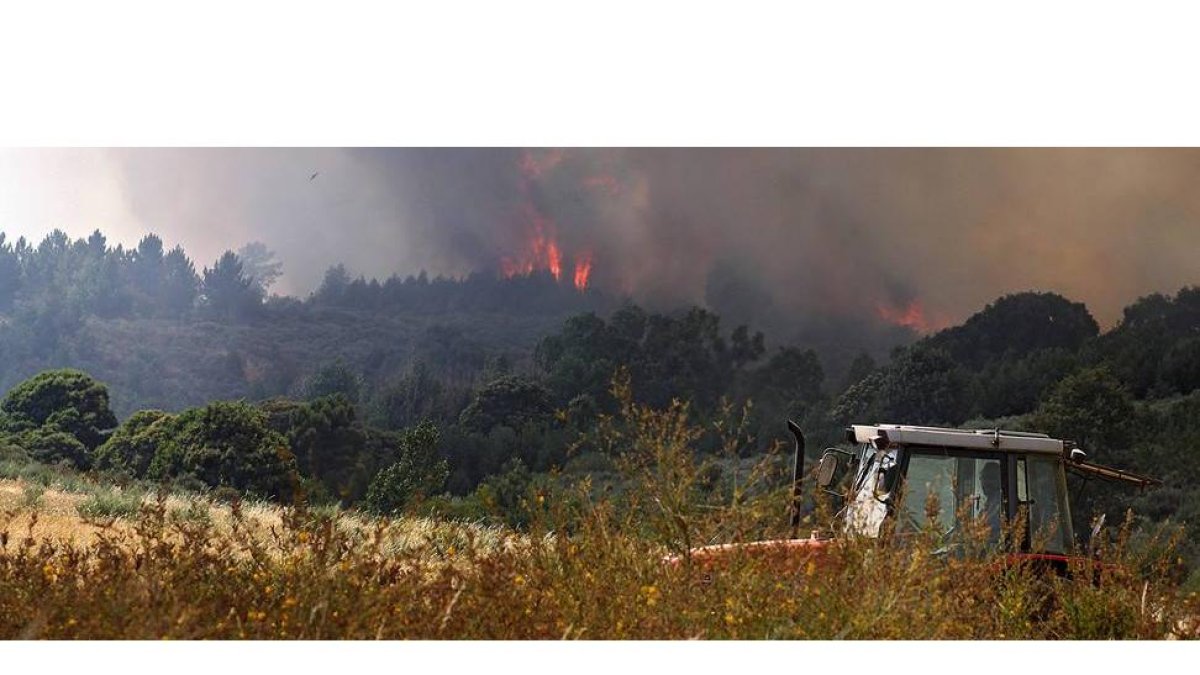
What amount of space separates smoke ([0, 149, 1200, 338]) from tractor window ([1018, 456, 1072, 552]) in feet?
57.0

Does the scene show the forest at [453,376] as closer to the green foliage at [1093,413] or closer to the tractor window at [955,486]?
the green foliage at [1093,413]

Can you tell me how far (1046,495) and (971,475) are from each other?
0.47 metres

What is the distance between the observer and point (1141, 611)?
23.4 feet

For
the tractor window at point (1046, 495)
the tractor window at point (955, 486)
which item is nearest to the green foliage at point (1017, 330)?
the tractor window at point (1046, 495)

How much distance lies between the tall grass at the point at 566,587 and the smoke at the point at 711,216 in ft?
61.0

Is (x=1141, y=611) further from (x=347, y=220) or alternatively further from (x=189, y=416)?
(x=347, y=220)

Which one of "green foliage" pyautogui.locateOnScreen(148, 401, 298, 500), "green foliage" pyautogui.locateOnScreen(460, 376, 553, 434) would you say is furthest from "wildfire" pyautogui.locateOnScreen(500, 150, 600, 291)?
"green foliage" pyautogui.locateOnScreen(148, 401, 298, 500)

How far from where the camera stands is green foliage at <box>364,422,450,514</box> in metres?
22.0

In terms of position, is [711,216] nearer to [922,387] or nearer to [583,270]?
[583,270]

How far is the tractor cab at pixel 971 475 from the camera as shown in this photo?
24.3 feet

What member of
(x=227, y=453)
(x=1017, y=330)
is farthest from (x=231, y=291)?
(x=1017, y=330)

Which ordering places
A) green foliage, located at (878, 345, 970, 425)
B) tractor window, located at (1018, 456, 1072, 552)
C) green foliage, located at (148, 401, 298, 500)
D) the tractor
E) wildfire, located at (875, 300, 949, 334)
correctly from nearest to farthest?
the tractor < tractor window, located at (1018, 456, 1072, 552) < green foliage, located at (148, 401, 298, 500) < green foliage, located at (878, 345, 970, 425) < wildfire, located at (875, 300, 949, 334)

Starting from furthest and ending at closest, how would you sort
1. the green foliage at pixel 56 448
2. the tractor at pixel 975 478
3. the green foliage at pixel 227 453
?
the green foliage at pixel 56 448, the green foliage at pixel 227 453, the tractor at pixel 975 478

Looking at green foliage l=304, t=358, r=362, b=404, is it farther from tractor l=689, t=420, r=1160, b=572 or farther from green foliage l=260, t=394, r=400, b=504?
tractor l=689, t=420, r=1160, b=572
